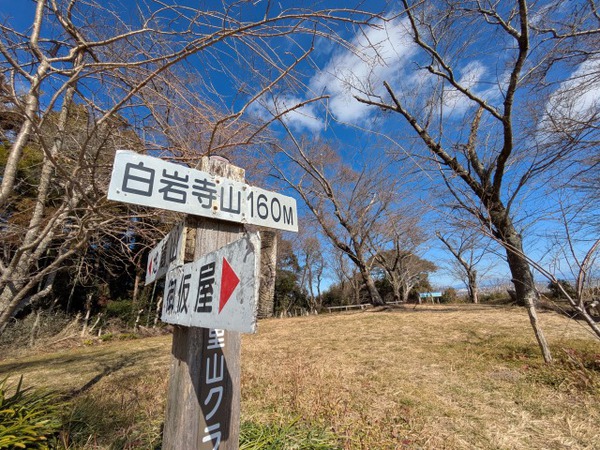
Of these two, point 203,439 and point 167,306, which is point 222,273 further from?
point 203,439

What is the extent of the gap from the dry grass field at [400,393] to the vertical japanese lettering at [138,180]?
210 centimetres

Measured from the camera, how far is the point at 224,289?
0.96m

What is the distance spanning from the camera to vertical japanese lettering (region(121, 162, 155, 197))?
47.7 inches

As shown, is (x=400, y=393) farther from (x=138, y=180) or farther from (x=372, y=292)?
(x=372, y=292)

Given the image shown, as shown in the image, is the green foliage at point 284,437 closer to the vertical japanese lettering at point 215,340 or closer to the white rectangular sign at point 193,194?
the vertical japanese lettering at point 215,340

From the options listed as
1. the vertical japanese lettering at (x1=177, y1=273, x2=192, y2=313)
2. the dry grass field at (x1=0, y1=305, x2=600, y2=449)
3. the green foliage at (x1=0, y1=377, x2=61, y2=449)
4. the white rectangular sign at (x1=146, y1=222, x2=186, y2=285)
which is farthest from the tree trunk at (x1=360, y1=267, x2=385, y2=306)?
the vertical japanese lettering at (x1=177, y1=273, x2=192, y2=313)

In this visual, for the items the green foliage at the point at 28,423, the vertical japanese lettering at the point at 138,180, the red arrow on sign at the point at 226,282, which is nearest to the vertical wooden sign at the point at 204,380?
the vertical japanese lettering at the point at 138,180

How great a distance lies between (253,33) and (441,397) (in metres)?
3.62

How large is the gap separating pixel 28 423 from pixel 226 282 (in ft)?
9.01

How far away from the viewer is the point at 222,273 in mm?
980

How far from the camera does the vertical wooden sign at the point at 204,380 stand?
1256 millimetres

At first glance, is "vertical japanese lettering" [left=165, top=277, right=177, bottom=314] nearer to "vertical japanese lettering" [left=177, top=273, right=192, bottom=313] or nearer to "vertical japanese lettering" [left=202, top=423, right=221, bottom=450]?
"vertical japanese lettering" [left=177, top=273, right=192, bottom=313]

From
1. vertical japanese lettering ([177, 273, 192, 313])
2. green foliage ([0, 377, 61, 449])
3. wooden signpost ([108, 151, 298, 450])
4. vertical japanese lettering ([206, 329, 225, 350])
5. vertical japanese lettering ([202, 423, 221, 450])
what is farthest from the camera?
green foliage ([0, 377, 61, 449])

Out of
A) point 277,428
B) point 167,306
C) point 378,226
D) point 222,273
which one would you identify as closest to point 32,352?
point 277,428
